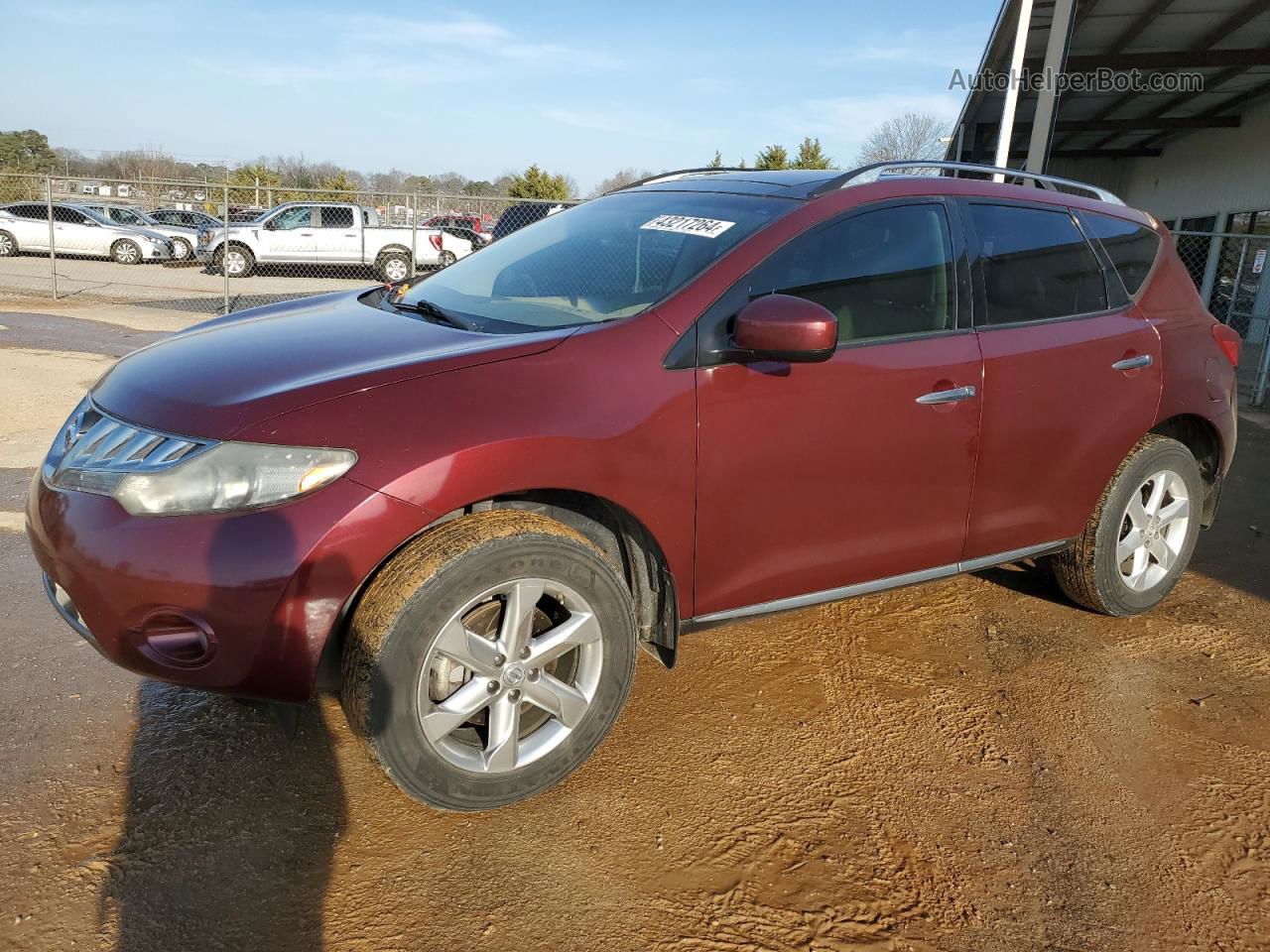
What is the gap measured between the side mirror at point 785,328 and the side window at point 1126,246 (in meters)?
1.81

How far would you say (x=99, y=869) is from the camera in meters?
2.26

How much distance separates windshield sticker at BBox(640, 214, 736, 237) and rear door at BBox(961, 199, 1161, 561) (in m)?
0.95

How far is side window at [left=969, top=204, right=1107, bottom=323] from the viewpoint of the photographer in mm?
3336

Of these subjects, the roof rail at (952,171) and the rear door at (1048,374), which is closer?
the roof rail at (952,171)

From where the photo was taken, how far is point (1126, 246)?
151 inches

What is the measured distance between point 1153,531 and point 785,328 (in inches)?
91.5

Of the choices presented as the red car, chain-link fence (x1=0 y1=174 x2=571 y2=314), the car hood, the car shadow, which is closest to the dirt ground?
the car shadow

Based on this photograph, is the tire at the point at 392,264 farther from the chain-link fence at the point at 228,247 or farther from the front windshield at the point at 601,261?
the front windshield at the point at 601,261

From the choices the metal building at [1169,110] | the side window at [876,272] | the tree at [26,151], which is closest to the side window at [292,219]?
the metal building at [1169,110]

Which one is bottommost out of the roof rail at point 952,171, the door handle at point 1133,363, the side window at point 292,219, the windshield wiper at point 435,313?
the door handle at point 1133,363

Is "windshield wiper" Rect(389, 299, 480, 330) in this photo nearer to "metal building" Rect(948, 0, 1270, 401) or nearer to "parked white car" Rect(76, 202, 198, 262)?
"metal building" Rect(948, 0, 1270, 401)

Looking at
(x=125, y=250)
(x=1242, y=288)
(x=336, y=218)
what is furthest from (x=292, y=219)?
(x=1242, y=288)

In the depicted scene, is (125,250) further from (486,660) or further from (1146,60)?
(486,660)

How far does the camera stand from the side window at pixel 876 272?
2.91 metres
